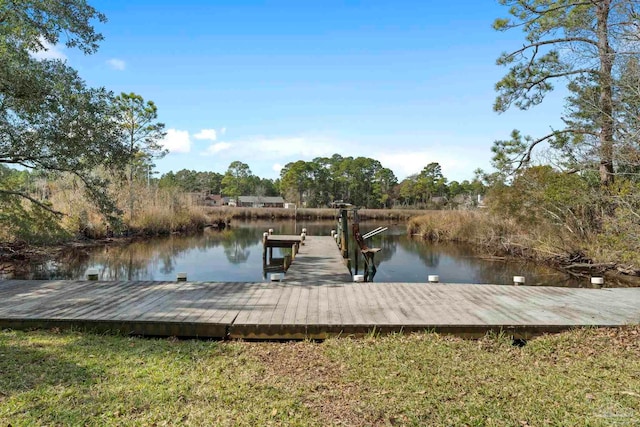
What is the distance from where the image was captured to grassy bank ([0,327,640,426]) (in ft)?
9.04

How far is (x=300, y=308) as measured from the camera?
5281 mm

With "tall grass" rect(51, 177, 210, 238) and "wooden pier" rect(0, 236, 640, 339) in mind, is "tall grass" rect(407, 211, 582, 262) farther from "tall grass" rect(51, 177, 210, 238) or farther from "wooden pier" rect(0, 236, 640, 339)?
"tall grass" rect(51, 177, 210, 238)

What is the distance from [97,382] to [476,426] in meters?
2.85

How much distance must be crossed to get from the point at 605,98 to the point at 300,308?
715 cm

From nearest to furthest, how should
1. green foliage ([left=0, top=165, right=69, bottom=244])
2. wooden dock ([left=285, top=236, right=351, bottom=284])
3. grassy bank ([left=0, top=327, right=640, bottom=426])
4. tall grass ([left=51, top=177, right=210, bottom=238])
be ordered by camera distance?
1. grassy bank ([left=0, top=327, right=640, bottom=426])
2. wooden dock ([left=285, top=236, right=351, bottom=284])
3. green foliage ([left=0, top=165, right=69, bottom=244])
4. tall grass ([left=51, top=177, right=210, bottom=238])

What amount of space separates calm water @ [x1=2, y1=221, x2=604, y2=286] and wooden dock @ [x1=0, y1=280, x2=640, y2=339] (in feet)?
12.3

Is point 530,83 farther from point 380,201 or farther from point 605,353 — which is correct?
→ point 380,201

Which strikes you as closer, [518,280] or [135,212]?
[518,280]

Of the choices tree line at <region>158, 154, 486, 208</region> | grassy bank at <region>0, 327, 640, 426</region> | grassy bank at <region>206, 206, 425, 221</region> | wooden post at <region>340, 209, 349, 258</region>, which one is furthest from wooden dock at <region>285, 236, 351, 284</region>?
tree line at <region>158, 154, 486, 208</region>

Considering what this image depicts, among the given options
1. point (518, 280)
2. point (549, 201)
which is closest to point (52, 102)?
point (518, 280)

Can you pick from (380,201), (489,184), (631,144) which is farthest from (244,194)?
(631,144)

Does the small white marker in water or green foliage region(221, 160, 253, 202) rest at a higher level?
green foliage region(221, 160, 253, 202)

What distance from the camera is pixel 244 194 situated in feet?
258

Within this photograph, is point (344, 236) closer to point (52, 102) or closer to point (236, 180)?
point (52, 102)
